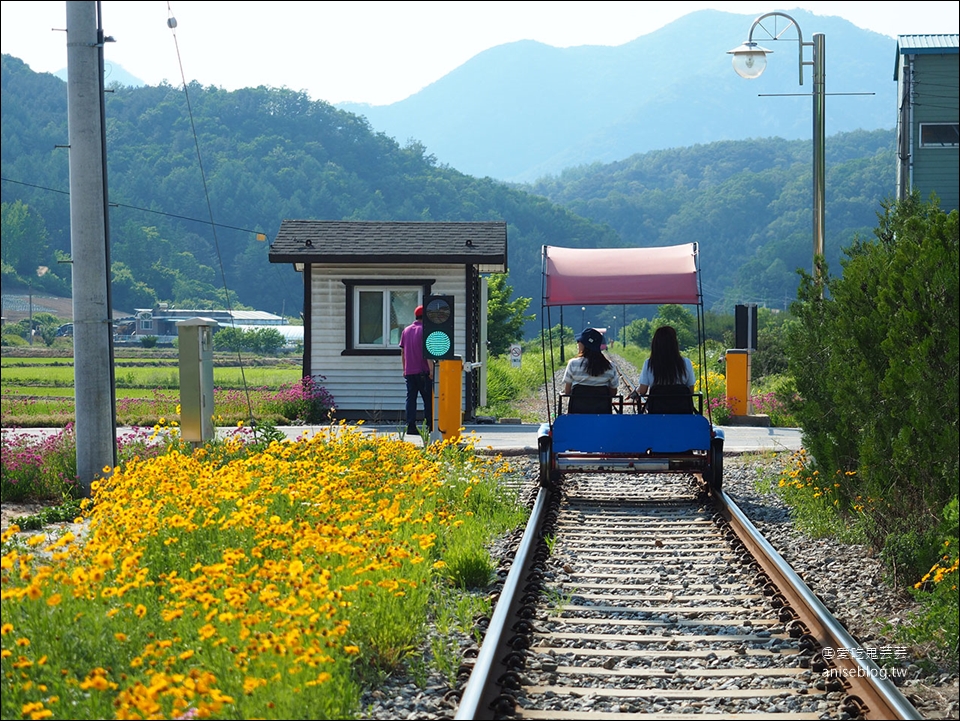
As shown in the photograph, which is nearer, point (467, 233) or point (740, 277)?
point (467, 233)

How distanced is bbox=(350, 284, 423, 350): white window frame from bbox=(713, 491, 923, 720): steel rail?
45.5 ft

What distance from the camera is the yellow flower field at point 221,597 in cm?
493

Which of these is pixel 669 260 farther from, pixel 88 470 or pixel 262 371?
pixel 262 371

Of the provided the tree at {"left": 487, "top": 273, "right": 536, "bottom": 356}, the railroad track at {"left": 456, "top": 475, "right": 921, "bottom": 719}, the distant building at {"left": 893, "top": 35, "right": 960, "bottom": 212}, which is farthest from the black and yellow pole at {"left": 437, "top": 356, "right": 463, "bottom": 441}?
the tree at {"left": 487, "top": 273, "right": 536, "bottom": 356}

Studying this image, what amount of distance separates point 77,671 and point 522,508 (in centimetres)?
618

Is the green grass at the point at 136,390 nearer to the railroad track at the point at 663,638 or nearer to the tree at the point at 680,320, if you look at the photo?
the railroad track at the point at 663,638

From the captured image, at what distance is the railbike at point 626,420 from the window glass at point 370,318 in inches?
412

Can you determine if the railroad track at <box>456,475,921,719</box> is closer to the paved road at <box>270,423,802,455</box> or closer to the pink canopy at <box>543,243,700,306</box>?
the pink canopy at <box>543,243,700,306</box>

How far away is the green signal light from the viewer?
14797 mm

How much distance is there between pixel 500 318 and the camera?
44469mm

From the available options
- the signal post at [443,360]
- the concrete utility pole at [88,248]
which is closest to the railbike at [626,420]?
the signal post at [443,360]

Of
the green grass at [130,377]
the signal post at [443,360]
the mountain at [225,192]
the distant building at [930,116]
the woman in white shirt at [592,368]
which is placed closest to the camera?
the woman in white shirt at [592,368]

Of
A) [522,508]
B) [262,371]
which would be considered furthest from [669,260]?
[262,371]

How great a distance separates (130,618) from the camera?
606cm
